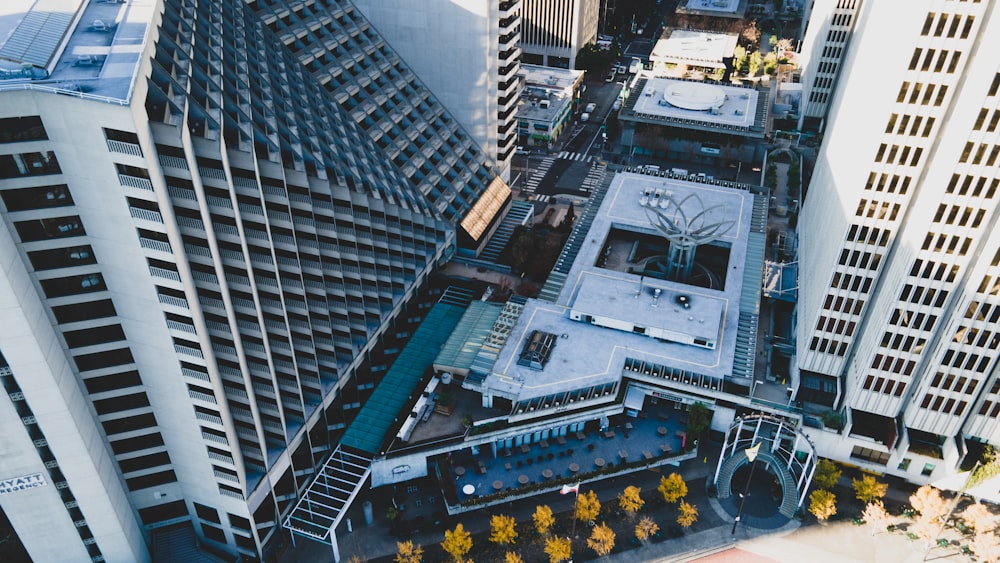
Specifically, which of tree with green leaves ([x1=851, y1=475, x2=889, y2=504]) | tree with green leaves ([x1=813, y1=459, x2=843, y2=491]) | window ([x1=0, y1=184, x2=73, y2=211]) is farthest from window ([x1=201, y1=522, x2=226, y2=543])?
tree with green leaves ([x1=851, y1=475, x2=889, y2=504])

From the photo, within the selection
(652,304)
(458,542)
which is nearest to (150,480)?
(458,542)

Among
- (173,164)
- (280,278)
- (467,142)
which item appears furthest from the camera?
(467,142)

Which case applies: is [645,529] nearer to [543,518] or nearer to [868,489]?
[543,518]

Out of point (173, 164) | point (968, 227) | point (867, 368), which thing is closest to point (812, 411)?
point (867, 368)

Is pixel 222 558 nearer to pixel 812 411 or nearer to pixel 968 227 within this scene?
pixel 812 411

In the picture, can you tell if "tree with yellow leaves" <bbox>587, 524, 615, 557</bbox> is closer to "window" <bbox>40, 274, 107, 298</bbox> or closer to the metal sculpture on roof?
the metal sculpture on roof

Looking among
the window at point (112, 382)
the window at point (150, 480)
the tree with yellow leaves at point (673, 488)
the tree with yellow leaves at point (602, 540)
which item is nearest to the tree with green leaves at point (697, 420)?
the tree with yellow leaves at point (673, 488)
